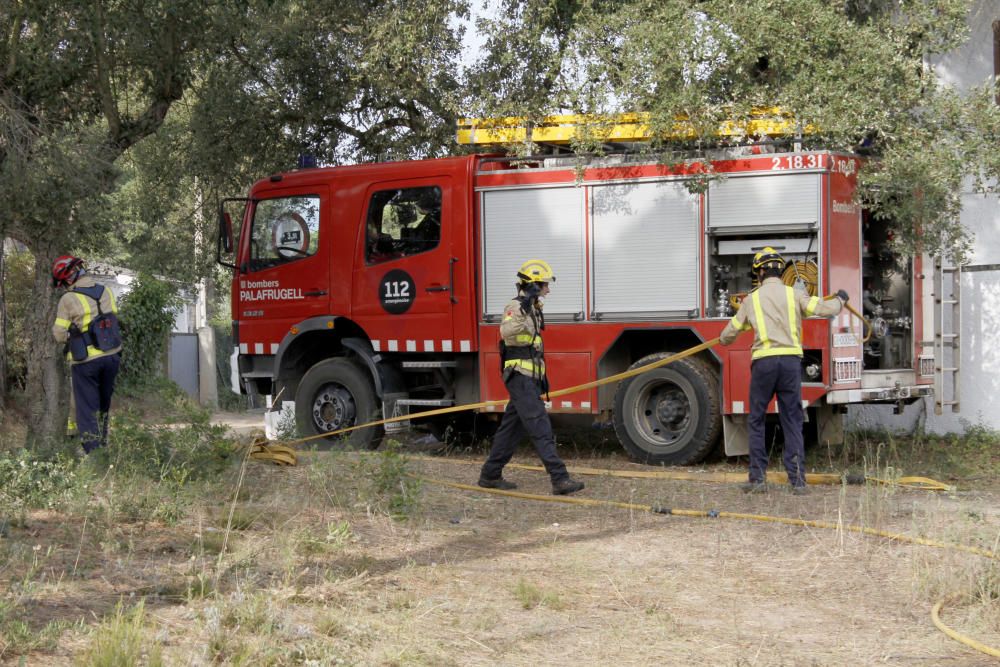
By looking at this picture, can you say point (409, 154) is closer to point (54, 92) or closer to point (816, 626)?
point (54, 92)

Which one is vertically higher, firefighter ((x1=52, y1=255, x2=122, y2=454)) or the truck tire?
firefighter ((x1=52, y1=255, x2=122, y2=454))

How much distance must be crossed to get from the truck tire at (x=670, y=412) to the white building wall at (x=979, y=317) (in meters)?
2.66

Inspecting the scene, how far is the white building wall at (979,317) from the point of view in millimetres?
12641

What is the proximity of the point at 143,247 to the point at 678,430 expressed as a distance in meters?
13.6

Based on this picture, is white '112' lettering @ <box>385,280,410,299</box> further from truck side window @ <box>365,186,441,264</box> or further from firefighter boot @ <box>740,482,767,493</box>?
firefighter boot @ <box>740,482,767,493</box>

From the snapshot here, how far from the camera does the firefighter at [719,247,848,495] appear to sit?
9.23 meters

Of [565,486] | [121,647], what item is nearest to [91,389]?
[565,486]

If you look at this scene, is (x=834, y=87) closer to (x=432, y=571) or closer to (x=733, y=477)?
(x=733, y=477)

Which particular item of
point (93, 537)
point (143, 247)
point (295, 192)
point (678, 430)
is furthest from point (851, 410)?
point (143, 247)

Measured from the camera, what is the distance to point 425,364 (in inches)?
474

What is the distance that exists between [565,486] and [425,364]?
10.2ft

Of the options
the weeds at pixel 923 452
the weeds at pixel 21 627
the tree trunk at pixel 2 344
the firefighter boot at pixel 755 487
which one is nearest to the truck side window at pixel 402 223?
the firefighter boot at pixel 755 487

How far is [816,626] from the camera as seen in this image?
5520 millimetres

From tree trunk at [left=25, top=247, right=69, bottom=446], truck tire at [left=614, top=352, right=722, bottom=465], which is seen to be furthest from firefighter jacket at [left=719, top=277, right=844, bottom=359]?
tree trunk at [left=25, top=247, right=69, bottom=446]
